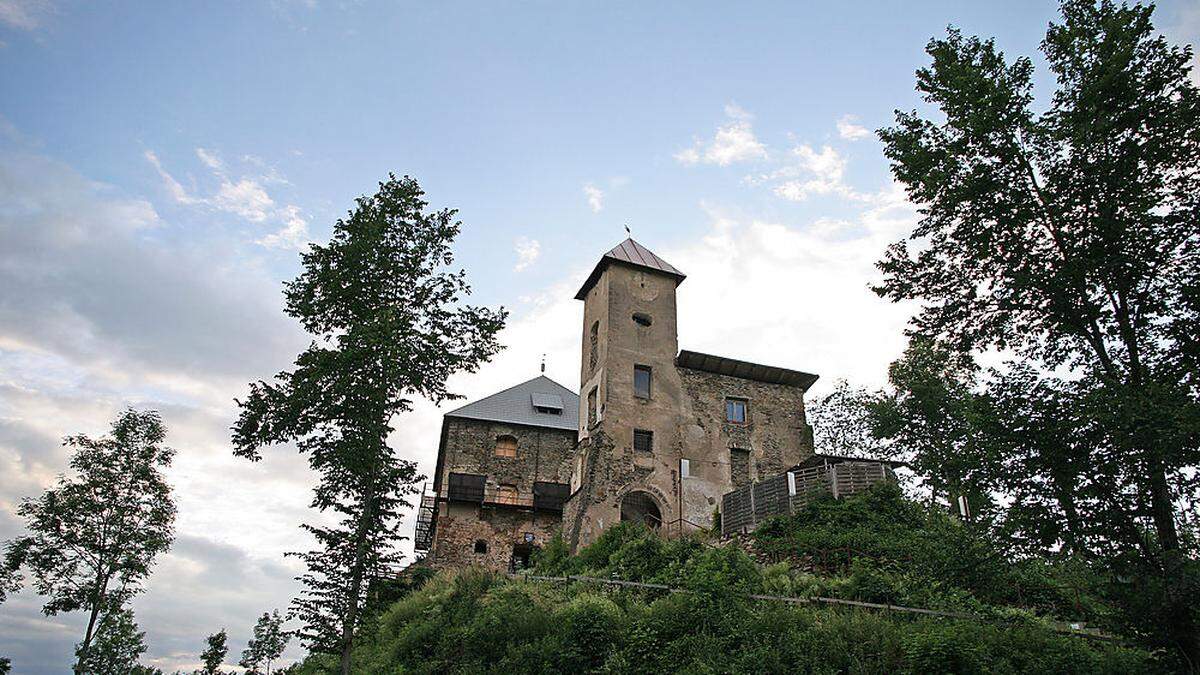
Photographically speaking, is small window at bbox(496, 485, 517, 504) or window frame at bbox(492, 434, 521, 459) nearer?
small window at bbox(496, 485, 517, 504)

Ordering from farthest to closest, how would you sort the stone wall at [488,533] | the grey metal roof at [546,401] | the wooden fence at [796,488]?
1. the grey metal roof at [546,401]
2. the stone wall at [488,533]
3. the wooden fence at [796,488]

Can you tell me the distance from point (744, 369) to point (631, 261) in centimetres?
681

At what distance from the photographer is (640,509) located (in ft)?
94.3

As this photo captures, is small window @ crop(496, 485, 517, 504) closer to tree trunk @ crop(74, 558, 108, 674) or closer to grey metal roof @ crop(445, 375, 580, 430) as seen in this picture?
grey metal roof @ crop(445, 375, 580, 430)

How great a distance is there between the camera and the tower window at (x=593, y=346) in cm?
3178

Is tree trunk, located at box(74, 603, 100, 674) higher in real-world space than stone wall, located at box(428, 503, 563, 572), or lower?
lower

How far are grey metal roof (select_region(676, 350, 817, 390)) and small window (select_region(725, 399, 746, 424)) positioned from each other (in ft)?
3.98

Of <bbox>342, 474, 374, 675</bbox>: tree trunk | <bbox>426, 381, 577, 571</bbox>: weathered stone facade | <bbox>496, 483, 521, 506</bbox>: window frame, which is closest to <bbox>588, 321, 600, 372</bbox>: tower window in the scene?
<bbox>426, 381, 577, 571</bbox>: weathered stone facade

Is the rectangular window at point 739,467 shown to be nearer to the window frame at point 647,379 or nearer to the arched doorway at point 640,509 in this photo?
the arched doorway at point 640,509

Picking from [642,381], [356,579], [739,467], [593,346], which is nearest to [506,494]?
[593,346]

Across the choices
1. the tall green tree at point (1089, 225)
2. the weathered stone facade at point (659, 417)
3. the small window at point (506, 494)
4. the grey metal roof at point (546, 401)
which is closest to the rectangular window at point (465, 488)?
the small window at point (506, 494)

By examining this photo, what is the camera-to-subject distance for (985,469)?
41.9 ft

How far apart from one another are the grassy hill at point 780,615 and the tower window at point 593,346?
33.7ft

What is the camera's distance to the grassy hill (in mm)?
12969
